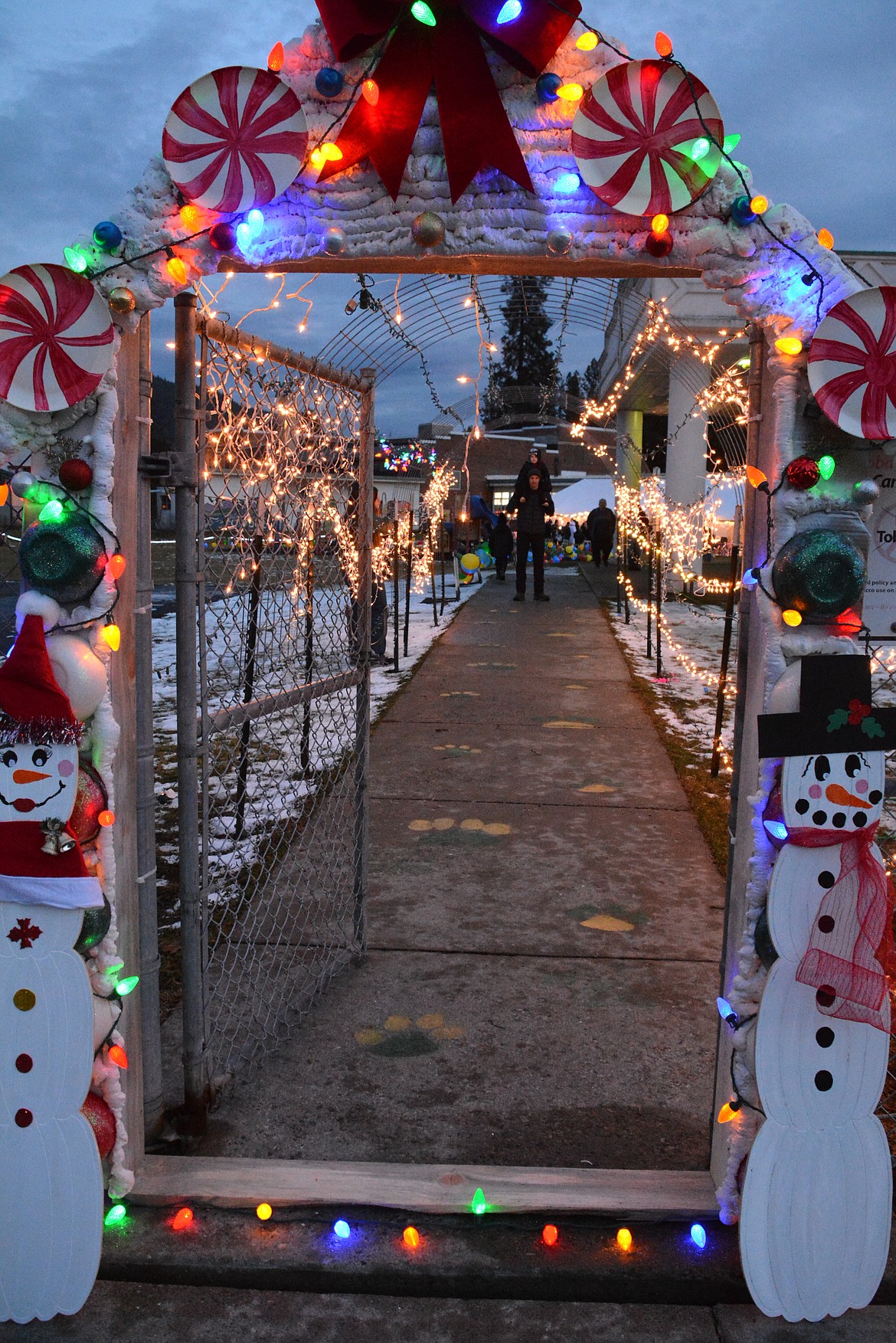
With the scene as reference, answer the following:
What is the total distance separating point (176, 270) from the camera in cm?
215

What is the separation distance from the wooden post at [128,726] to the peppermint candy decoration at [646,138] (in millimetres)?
1136

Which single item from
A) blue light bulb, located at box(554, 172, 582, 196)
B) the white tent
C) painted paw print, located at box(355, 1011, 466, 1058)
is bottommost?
painted paw print, located at box(355, 1011, 466, 1058)

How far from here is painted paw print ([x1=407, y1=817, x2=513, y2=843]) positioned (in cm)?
493

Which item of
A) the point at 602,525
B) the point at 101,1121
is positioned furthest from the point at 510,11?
the point at 602,525

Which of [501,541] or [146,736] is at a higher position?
[501,541]

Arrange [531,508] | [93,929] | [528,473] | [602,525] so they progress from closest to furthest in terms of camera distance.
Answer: [93,929], [531,508], [528,473], [602,525]

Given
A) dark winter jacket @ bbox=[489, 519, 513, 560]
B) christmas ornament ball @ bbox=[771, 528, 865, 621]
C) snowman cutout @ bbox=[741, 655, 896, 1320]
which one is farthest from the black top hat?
dark winter jacket @ bbox=[489, 519, 513, 560]

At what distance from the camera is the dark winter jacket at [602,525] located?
2152cm

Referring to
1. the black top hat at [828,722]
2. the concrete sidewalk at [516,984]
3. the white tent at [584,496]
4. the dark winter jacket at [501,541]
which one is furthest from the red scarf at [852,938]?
the white tent at [584,496]

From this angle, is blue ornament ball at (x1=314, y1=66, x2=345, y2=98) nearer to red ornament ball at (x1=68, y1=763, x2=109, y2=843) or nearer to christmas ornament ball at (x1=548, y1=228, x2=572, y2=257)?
christmas ornament ball at (x1=548, y1=228, x2=572, y2=257)

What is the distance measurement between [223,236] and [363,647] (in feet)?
5.46

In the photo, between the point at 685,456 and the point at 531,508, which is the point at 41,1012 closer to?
the point at 531,508

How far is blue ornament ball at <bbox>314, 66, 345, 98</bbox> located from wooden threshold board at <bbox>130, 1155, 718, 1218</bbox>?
2.56 m

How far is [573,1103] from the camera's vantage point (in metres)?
2.75
